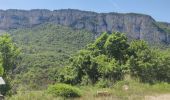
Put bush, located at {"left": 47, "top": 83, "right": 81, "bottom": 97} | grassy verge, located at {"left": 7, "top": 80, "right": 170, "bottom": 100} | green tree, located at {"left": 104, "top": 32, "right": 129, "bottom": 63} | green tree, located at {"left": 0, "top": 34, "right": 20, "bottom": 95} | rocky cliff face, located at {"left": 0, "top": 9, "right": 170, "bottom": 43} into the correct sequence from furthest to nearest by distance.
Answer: rocky cliff face, located at {"left": 0, "top": 9, "right": 170, "bottom": 43} < green tree, located at {"left": 0, "top": 34, "right": 20, "bottom": 95} < green tree, located at {"left": 104, "top": 32, "right": 129, "bottom": 63} < bush, located at {"left": 47, "top": 83, "right": 81, "bottom": 97} < grassy verge, located at {"left": 7, "top": 80, "right": 170, "bottom": 100}

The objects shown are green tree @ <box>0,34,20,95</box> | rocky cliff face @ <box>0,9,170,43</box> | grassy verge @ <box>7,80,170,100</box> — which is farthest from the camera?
rocky cliff face @ <box>0,9,170,43</box>

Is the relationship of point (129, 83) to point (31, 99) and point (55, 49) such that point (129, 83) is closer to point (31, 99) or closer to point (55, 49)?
point (31, 99)

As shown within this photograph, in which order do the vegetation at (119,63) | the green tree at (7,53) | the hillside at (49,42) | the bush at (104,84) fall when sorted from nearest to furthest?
1. the bush at (104,84)
2. the vegetation at (119,63)
3. the green tree at (7,53)
4. the hillside at (49,42)

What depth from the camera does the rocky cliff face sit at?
144 m

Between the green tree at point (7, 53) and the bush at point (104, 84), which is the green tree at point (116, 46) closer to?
the bush at point (104, 84)

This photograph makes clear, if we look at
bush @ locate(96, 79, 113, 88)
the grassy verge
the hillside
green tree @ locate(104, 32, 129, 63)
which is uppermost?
green tree @ locate(104, 32, 129, 63)

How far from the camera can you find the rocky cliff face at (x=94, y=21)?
144m

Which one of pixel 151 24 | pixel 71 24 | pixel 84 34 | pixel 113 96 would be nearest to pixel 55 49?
pixel 84 34

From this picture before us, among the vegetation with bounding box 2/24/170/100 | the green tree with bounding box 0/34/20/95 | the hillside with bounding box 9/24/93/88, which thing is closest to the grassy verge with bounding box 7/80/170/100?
the vegetation with bounding box 2/24/170/100

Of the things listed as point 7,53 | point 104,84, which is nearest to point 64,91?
point 104,84

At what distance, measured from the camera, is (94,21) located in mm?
146625

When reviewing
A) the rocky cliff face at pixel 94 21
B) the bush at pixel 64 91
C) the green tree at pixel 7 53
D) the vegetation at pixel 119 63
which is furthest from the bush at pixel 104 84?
the rocky cliff face at pixel 94 21

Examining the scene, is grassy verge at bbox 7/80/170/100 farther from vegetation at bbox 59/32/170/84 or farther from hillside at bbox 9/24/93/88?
hillside at bbox 9/24/93/88

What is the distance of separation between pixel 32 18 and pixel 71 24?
49.4 ft
